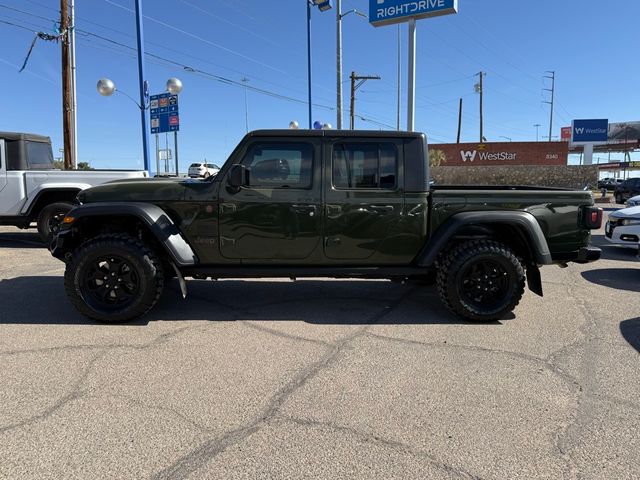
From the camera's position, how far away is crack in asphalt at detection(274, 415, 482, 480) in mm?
2393

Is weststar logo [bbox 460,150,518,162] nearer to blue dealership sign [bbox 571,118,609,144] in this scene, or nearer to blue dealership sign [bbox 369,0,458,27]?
blue dealership sign [bbox 571,118,609,144]

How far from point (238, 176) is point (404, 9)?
45.2 feet

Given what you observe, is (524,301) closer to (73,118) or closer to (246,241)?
(246,241)

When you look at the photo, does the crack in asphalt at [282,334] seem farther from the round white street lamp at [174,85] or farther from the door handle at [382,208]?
the round white street lamp at [174,85]

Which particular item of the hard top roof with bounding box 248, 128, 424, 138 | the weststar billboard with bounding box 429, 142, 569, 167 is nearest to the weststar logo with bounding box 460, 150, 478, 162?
the weststar billboard with bounding box 429, 142, 569, 167

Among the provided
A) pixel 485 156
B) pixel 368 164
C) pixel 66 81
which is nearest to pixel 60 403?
pixel 368 164

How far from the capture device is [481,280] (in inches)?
188

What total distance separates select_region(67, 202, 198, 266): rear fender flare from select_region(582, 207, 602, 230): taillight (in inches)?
159

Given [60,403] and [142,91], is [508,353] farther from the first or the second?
[142,91]

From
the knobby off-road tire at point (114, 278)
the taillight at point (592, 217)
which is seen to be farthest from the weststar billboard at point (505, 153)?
the knobby off-road tire at point (114, 278)

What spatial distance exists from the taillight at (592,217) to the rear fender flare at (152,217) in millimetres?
4027

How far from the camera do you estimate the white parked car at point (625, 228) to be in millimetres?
8225

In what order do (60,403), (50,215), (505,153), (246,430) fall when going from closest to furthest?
1. (246,430)
2. (60,403)
3. (50,215)
4. (505,153)

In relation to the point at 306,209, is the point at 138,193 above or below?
above
